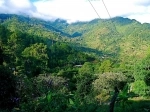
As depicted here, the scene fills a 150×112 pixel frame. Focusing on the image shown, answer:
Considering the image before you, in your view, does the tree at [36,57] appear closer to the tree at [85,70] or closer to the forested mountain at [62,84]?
the forested mountain at [62,84]

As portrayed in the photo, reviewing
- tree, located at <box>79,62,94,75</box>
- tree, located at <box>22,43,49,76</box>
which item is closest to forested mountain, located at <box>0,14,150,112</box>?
tree, located at <box>22,43,49,76</box>

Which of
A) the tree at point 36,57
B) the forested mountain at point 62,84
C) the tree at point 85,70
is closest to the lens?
the forested mountain at point 62,84

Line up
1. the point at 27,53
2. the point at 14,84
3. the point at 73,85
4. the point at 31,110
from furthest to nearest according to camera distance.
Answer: the point at 27,53, the point at 73,85, the point at 14,84, the point at 31,110

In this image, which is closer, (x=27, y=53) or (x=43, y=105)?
(x=43, y=105)

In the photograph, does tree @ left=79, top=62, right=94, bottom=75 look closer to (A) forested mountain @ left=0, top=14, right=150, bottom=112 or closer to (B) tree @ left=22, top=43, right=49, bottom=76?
(A) forested mountain @ left=0, top=14, right=150, bottom=112

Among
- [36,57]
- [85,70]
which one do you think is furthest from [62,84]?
[85,70]

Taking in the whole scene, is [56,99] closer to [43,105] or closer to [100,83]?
[43,105]

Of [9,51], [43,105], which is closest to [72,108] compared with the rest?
[43,105]

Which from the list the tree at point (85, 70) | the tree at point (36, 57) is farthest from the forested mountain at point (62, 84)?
the tree at point (85, 70)

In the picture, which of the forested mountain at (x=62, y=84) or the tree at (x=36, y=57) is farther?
the tree at (x=36, y=57)

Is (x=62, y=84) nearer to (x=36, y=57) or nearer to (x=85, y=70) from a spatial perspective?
(x=36, y=57)

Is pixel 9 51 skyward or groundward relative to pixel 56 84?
skyward

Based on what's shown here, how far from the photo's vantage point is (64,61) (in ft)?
258

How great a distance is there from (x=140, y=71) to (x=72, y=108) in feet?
92.9
